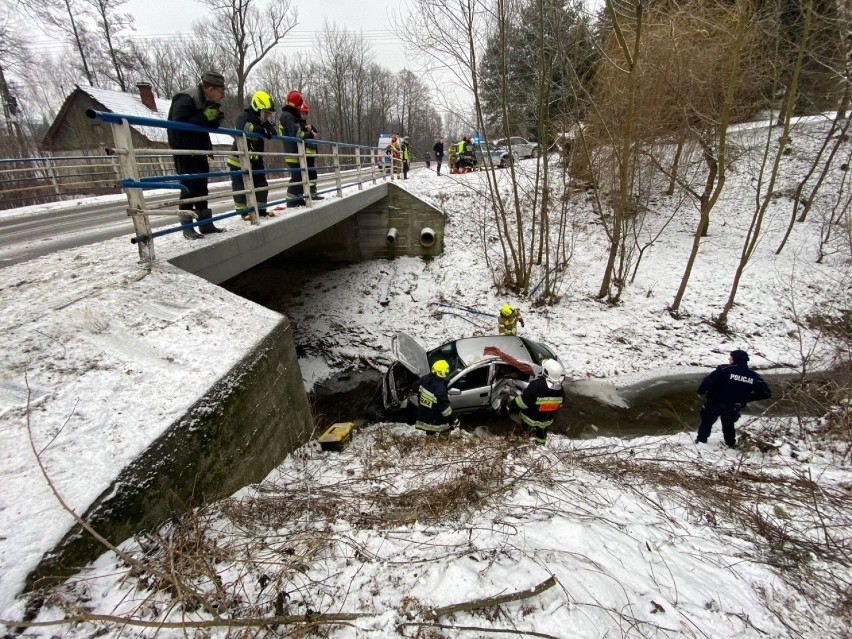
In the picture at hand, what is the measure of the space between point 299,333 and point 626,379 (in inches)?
338

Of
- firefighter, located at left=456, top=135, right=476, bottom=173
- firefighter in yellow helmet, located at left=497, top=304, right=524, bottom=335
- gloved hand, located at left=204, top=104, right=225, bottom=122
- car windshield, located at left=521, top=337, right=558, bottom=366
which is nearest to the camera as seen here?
gloved hand, located at left=204, top=104, right=225, bottom=122

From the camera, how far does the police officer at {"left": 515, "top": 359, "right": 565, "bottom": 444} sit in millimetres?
5027

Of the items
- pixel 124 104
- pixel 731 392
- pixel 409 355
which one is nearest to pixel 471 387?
pixel 409 355

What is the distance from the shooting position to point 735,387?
5.18m

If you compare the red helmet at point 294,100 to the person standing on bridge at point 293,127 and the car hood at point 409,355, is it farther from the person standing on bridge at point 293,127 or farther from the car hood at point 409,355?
the car hood at point 409,355

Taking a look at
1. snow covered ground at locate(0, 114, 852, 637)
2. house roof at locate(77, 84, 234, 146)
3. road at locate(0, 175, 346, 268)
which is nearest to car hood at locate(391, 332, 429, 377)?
snow covered ground at locate(0, 114, 852, 637)

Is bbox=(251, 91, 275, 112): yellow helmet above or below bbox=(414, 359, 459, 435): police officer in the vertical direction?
above

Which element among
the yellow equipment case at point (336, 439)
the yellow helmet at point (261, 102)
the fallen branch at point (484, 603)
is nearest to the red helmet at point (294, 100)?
the yellow helmet at point (261, 102)

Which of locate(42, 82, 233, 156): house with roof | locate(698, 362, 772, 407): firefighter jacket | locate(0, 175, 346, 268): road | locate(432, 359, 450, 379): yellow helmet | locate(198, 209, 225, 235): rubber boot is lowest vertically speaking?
locate(698, 362, 772, 407): firefighter jacket

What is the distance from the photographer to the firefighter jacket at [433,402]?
520 centimetres

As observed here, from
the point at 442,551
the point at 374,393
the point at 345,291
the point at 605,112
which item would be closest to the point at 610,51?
the point at 605,112

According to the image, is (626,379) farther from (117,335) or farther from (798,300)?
(117,335)

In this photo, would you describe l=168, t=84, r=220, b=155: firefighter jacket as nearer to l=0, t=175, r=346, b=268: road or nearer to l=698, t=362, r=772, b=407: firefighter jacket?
l=0, t=175, r=346, b=268: road

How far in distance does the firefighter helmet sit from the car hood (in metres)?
2.09
